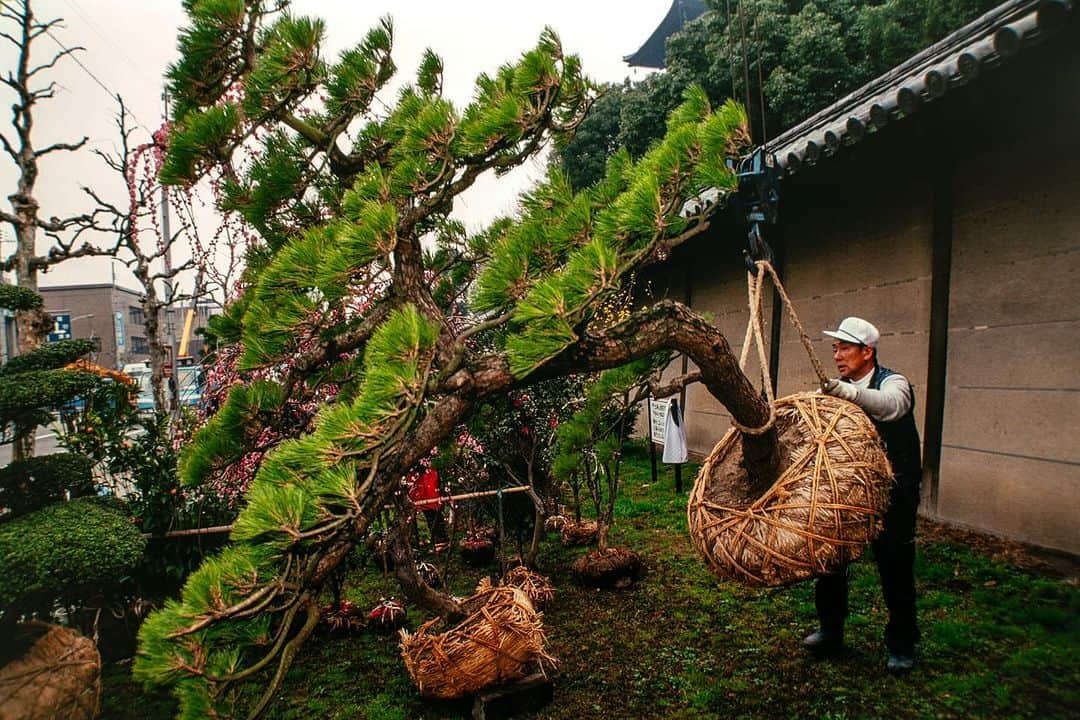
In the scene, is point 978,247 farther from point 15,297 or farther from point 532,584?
point 15,297

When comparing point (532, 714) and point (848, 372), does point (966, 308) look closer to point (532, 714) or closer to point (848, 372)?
point (848, 372)

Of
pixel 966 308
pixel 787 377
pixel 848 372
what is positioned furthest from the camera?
pixel 787 377

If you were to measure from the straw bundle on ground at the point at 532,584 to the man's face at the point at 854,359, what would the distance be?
231cm

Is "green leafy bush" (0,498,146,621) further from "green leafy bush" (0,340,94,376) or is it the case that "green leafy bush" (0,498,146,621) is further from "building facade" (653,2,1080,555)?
"building facade" (653,2,1080,555)

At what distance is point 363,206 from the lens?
2070mm

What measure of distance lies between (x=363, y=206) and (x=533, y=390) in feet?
10.6

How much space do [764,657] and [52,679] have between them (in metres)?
3.59

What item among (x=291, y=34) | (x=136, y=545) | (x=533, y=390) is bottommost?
(x=136, y=545)

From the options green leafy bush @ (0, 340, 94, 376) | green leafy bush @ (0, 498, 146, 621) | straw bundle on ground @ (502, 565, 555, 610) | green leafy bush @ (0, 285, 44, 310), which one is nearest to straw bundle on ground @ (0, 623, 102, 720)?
green leafy bush @ (0, 498, 146, 621)

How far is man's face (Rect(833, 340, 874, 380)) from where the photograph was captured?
2.85 metres

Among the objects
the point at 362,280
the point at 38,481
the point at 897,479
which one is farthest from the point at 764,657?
the point at 38,481

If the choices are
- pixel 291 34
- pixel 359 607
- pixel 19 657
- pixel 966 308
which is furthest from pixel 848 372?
pixel 19 657

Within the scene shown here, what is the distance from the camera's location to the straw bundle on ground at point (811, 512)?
2.06 m

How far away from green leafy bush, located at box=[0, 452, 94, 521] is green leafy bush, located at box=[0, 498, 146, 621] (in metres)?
0.18
